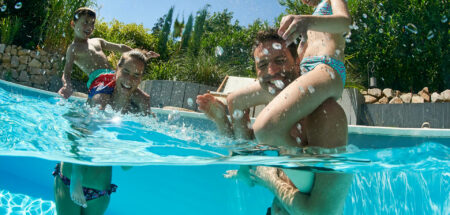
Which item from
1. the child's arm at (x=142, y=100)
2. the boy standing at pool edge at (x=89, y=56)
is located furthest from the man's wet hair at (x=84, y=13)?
the child's arm at (x=142, y=100)

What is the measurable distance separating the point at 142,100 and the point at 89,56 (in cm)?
84

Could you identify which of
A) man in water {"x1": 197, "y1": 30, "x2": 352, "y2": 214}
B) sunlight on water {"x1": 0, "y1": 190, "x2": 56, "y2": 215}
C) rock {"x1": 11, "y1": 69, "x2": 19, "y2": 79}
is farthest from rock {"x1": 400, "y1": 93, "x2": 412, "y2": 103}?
rock {"x1": 11, "y1": 69, "x2": 19, "y2": 79}

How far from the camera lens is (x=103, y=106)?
2.91 meters

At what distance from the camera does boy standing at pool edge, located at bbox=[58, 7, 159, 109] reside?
122 inches

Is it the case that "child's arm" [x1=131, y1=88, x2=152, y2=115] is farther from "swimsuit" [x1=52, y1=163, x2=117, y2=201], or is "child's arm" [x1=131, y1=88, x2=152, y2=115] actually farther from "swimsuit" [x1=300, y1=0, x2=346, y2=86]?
"swimsuit" [x1=300, y1=0, x2=346, y2=86]

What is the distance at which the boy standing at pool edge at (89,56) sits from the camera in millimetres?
3092

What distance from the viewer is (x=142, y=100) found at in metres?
3.03

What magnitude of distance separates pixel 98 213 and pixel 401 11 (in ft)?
21.1

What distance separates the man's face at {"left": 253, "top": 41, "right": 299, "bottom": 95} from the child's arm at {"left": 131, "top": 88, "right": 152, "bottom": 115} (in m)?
1.30

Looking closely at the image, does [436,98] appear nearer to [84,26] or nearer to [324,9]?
[324,9]

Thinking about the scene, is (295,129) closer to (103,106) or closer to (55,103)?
(103,106)

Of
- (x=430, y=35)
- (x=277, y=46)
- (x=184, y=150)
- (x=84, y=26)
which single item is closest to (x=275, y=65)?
(x=277, y=46)

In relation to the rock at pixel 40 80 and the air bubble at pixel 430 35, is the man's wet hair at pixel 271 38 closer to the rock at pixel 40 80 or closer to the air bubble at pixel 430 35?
the rock at pixel 40 80

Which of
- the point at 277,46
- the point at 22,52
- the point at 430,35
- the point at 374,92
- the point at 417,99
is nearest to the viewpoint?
the point at 277,46
